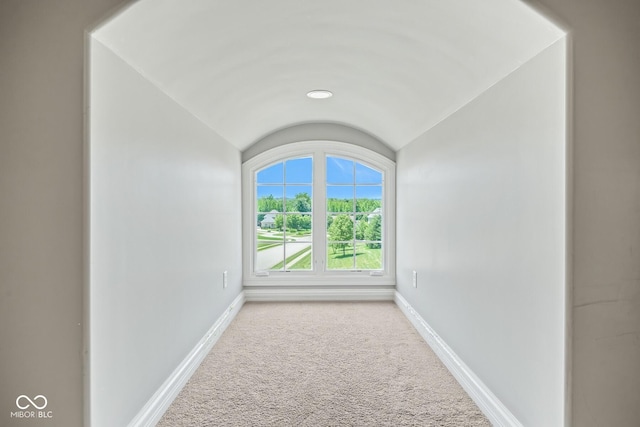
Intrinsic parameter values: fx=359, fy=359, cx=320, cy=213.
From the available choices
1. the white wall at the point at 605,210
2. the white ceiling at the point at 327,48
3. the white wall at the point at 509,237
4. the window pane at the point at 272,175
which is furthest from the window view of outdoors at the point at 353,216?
the white wall at the point at 605,210

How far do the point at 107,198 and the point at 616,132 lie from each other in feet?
6.36

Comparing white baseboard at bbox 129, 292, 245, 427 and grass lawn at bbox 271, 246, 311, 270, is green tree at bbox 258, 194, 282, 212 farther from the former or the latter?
white baseboard at bbox 129, 292, 245, 427

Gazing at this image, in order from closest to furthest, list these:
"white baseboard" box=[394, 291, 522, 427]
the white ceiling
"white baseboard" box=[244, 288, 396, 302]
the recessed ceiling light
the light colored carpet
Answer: the white ceiling
"white baseboard" box=[394, 291, 522, 427]
the light colored carpet
the recessed ceiling light
"white baseboard" box=[244, 288, 396, 302]

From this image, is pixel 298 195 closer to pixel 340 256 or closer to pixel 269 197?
pixel 269 197


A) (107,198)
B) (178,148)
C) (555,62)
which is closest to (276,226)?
(178,148)

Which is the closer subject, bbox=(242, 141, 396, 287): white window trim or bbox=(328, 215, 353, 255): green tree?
bbox=(242, 141, 396, 287): white window trim

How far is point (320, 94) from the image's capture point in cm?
314

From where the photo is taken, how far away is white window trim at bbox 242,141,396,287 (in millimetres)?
4246

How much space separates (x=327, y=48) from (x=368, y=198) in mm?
2423

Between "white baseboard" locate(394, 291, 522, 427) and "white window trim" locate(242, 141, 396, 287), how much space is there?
1197 millimetres

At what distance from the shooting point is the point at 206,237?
9.18 ft

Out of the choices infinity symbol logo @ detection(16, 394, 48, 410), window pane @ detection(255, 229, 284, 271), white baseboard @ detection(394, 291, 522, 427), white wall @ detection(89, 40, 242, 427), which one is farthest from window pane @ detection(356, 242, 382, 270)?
infinity symbol logo @ detection(16, 394, 48, 410)

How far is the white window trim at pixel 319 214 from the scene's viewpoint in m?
4.25

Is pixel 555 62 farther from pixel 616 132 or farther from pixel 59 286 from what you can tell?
pixel 59 286
